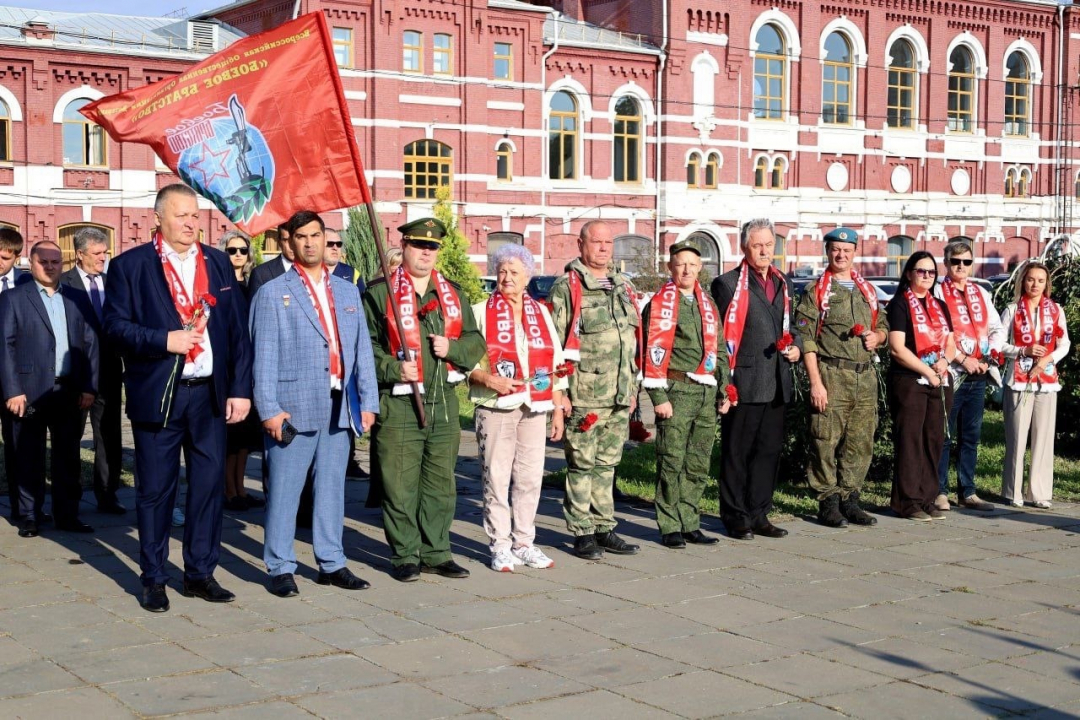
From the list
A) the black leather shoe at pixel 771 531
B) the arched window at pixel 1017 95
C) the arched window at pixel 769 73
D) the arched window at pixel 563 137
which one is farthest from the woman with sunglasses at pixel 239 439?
the arched window at pixel 1017 95

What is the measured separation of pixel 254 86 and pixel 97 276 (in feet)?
9.48

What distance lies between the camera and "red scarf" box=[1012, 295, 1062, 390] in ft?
34.9

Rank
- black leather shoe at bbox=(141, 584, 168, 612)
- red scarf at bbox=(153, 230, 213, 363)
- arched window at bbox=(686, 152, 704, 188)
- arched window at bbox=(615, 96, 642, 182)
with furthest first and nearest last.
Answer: arched window at bbox=(686, 152, 704, 188) → arched window at bbox=(615, 96, 642, 182) → red scarf at bbox=(153, 230, 213, 363) → black leather shoe at bbox=(141, 584, 168, 612)

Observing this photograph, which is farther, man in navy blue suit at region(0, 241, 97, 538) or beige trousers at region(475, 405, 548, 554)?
man in navy blue suit at region(0, 241, 97, 538)

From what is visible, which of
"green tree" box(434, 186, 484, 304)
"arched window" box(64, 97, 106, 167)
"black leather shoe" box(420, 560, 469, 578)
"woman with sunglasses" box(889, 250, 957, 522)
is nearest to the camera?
"black leather shoe" box(420, 560, 469, 578)

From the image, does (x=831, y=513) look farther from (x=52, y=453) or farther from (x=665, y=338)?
(x=52, y=453)

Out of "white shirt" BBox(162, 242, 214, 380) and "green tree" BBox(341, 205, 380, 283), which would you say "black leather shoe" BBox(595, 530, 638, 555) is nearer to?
"white shirt" BBox(162, 242, 214, 380)

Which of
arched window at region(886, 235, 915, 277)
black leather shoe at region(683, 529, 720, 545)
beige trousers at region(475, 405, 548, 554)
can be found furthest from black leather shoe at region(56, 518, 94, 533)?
arched window at region(886, 235, 915, 277)

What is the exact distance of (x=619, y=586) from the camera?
757 centimetres

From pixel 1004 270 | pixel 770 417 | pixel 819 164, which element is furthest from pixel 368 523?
pixel 1004 270

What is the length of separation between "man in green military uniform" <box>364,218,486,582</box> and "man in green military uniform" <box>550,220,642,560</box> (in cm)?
74

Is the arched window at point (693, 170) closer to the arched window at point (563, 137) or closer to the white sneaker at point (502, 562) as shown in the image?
the arched window at point (563, 137)

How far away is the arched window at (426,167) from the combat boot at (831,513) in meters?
33.0

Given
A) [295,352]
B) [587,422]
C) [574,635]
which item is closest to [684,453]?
[587,422]
